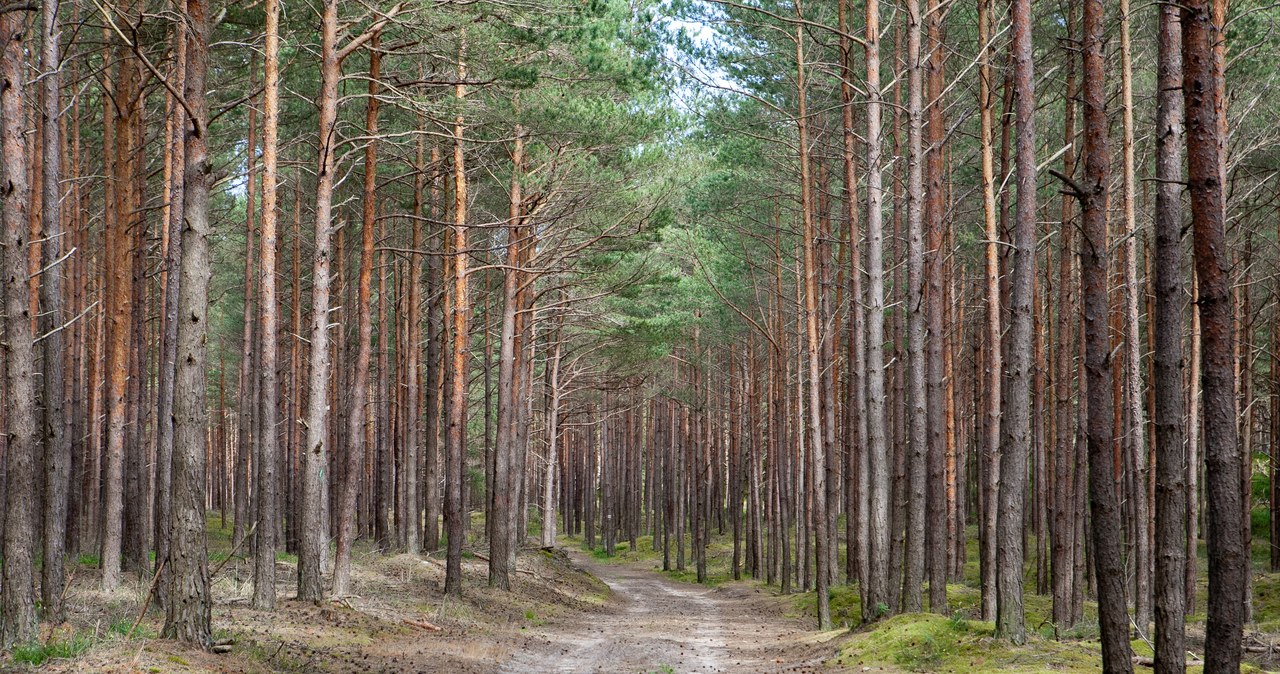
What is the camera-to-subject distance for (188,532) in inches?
367

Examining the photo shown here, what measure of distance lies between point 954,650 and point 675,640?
564 centimetres

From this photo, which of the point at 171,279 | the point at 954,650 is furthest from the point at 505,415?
the point at 954,650

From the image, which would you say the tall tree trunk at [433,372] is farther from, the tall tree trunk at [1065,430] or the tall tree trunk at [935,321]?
the tall tree trunk at [1065,430]

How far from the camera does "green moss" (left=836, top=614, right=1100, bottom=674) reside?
33.5 feet

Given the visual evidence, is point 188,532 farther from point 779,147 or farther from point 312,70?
point 779,147

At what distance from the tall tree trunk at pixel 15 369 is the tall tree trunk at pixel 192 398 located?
1272mm

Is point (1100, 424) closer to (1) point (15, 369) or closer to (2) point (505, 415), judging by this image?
(1) point (15, 369)

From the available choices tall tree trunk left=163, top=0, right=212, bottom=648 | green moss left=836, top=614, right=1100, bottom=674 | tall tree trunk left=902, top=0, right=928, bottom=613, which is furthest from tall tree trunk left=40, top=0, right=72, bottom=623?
tall tree trunk left=902, top=0, right=928, bottom=613

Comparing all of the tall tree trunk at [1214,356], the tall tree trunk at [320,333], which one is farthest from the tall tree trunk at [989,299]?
A: the tall tree trunk at [320,333]

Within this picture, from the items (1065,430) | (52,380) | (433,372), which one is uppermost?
(433,372)

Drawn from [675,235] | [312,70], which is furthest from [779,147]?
[312,70]

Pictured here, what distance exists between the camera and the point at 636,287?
2291 centimetres

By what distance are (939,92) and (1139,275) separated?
12579 mm

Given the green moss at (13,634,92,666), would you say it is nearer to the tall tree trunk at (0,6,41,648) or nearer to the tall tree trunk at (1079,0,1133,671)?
the tall tree trunk at (0,6,41,648)
